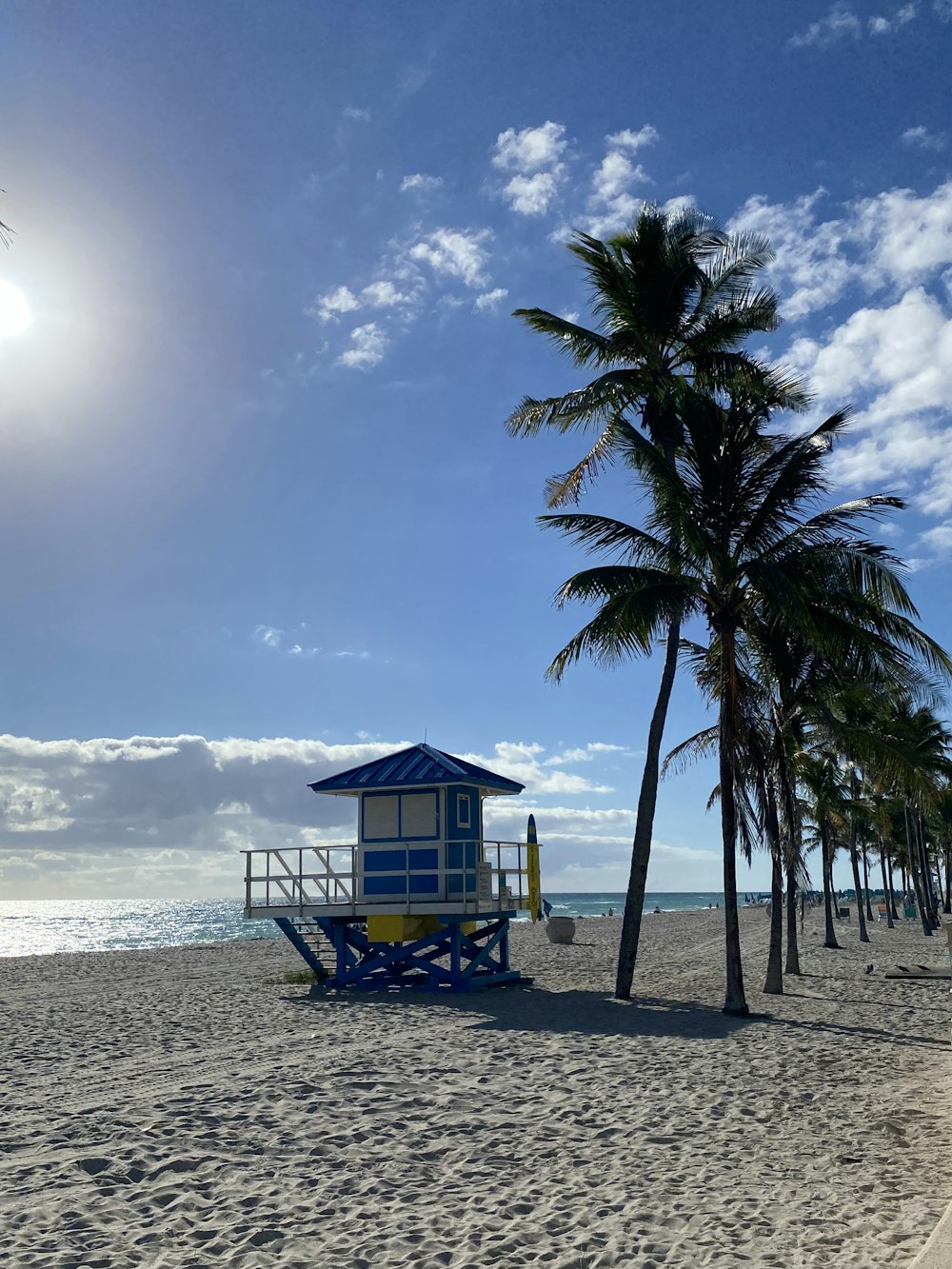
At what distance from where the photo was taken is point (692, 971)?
23.2 m

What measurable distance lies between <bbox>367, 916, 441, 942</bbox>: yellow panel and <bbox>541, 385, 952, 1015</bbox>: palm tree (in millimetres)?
6125

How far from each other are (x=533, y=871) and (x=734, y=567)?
7.42 meters

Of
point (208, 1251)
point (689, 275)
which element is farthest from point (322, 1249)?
point (689, 275)

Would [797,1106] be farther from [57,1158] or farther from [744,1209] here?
[57,1158]

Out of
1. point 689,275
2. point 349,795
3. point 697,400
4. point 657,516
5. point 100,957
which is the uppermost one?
point 689,275

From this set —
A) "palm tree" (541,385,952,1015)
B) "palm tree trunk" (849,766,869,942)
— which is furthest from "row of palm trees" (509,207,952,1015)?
"palm tree trunk" (849,766,869,942)

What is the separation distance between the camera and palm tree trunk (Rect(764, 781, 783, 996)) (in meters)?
17.1

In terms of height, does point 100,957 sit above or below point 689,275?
below

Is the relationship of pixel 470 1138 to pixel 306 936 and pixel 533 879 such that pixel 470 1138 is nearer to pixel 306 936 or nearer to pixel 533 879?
pixel 533 879

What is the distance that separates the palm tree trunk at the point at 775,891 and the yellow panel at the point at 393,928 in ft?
21.1

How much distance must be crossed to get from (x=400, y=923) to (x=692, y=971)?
7.71 m

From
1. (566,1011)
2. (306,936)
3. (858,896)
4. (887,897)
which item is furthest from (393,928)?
(887,897)

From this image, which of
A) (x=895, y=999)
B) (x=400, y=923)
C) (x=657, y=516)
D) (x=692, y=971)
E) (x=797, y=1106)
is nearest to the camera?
(x=797, y=1106)

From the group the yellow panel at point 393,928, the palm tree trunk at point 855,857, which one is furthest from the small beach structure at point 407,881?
the palm tree trunk at point 855,857
